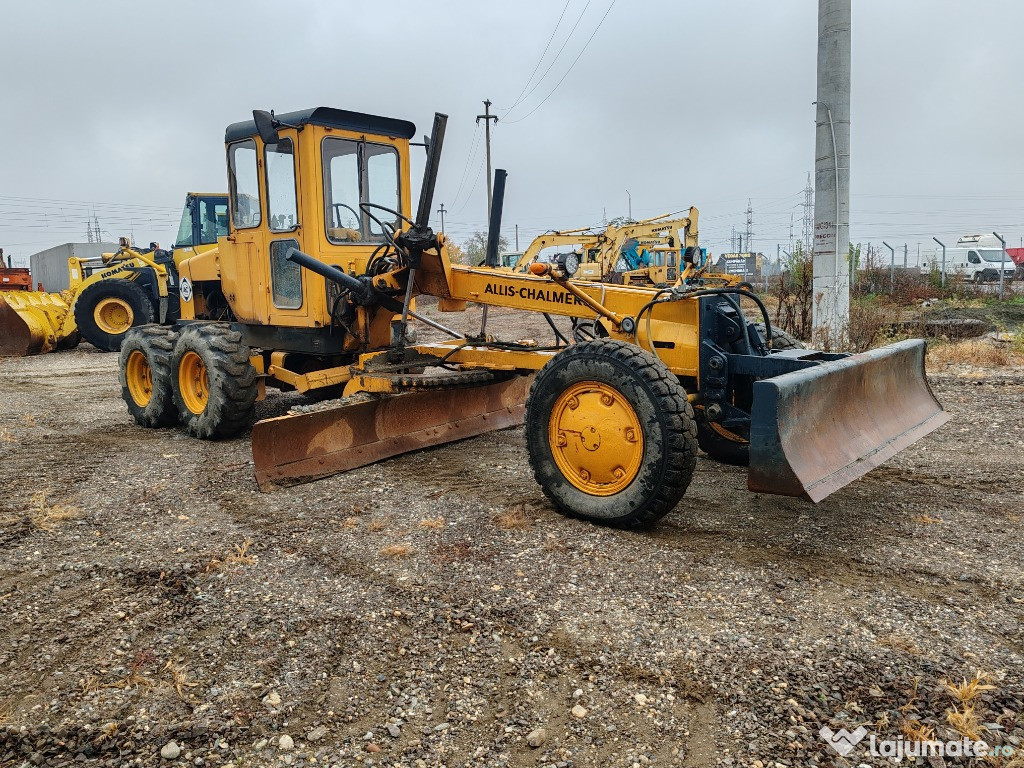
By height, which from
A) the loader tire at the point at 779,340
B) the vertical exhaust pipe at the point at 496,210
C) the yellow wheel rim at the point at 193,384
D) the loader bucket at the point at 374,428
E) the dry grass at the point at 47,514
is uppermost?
the vertical exhaust pipe at the point at 496,210

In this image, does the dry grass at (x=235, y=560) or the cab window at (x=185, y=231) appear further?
the cab window at (x=185, y=231)

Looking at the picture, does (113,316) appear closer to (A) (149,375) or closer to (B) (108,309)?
(B) (108,309)

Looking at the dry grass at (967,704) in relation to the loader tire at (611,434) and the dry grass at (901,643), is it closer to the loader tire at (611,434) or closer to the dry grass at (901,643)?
the dry grass at (901,643)

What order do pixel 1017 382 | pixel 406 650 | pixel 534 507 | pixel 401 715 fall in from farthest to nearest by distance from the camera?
pixel 1017 382 → pixel 534 507 → pixel 406 650 → pixel 401 715

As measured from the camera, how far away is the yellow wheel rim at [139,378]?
8.20 m

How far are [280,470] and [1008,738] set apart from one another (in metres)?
4.57

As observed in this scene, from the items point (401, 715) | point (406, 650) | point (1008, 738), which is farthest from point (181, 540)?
point (1008, 738)

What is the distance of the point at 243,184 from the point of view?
24.4 ft

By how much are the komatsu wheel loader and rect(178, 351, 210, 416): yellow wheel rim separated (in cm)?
2

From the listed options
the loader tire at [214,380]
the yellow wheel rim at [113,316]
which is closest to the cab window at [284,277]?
the loader tire at [214,380]

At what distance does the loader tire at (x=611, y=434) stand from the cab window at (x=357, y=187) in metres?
3.11

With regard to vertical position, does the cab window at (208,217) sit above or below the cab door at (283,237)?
above

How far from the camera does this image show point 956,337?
13195 mm

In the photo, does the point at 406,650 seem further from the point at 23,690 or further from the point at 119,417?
the point at 119,417
